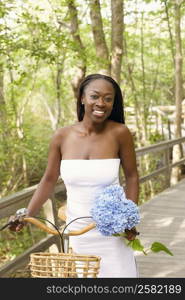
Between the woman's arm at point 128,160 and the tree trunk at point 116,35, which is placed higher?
the tree trunk at point 116,35

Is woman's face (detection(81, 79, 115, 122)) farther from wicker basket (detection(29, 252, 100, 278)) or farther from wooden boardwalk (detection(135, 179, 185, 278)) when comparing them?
wooden boardwalk (detection(135, 179, 185, 278))

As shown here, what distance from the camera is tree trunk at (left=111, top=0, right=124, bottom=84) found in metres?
7.93

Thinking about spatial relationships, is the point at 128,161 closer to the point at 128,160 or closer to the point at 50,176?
the point at 128,160

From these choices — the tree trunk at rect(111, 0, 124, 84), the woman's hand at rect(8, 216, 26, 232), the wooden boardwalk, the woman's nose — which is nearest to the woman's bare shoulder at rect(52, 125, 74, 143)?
the woman's nose

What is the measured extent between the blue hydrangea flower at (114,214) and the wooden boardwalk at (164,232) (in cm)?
266

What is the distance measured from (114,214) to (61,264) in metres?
0.30

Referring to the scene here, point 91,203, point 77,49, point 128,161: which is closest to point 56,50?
point 77,49

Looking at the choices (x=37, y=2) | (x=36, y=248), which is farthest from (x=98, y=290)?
(x=37, y=2)

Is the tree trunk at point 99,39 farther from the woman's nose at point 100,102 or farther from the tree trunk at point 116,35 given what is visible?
the woman's nose at point 100,102

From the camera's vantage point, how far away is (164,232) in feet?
19.5

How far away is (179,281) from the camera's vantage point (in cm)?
215

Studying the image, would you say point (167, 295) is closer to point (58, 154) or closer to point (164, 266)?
point (58, 154)

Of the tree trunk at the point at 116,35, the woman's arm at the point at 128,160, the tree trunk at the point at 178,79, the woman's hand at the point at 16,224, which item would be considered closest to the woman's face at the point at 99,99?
the woman's arm at the point at 128,160

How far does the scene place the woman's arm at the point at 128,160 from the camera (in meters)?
2.41
